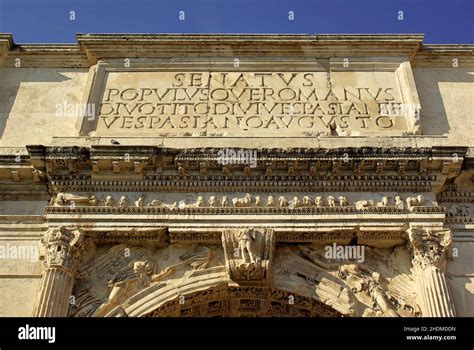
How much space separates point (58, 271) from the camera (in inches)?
450

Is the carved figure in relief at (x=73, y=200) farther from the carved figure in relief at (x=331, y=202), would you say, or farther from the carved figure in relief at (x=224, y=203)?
the carved figure in relief at (x=331, y=202)

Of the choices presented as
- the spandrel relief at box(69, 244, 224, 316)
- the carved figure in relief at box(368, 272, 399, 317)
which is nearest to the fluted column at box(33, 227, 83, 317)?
the spandrel relief at box(69, 244, 224, 316)

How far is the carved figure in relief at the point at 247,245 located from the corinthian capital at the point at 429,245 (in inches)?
95.2

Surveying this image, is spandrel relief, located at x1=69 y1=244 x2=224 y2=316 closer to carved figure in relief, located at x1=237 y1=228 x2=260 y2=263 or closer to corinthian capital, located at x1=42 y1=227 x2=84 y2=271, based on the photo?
corinthian capital, located at x1=42 y1=227 x2=84 y2=271

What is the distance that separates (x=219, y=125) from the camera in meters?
13.8

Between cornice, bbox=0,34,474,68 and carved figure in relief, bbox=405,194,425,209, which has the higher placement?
cornice, bbox=0,34,474,68

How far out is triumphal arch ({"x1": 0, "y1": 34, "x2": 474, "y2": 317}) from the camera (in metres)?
11.7

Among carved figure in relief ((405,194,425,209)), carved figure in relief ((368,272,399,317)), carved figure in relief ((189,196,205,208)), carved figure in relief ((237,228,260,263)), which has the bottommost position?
carved figure in relief ((368,272,399,317))

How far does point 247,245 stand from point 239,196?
1108mm

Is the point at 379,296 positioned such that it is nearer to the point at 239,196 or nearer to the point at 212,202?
the point at 239,196

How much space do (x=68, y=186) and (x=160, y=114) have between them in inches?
94.3

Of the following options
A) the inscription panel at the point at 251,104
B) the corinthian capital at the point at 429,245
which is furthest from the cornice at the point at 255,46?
the corinthian capital at the point at 429,245
